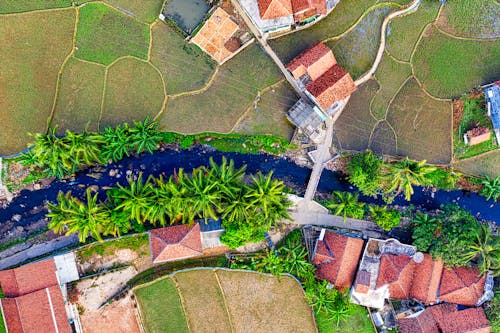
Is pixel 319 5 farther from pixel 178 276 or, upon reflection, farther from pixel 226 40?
pixel 178 276

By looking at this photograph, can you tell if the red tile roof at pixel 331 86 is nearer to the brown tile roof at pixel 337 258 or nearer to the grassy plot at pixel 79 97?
the brown tile roof at pixel 337 258

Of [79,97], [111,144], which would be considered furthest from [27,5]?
[111,144]

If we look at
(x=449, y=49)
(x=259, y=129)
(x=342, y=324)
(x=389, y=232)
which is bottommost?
(x=342, y=324)

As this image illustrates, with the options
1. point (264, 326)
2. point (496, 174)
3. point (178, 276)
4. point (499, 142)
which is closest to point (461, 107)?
point (499, 142)

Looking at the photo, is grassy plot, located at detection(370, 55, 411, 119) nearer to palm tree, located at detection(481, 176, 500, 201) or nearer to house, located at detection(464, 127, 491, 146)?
house, located at detection(464, 127, 491, 146)

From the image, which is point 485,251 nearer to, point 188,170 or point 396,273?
point 396,273

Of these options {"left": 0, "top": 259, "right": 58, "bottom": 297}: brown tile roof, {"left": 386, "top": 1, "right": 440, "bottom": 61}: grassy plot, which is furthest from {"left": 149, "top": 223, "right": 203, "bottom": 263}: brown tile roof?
{"left": 386, "top": 1, "right": 440, "bottom": 61}: grassy plot
